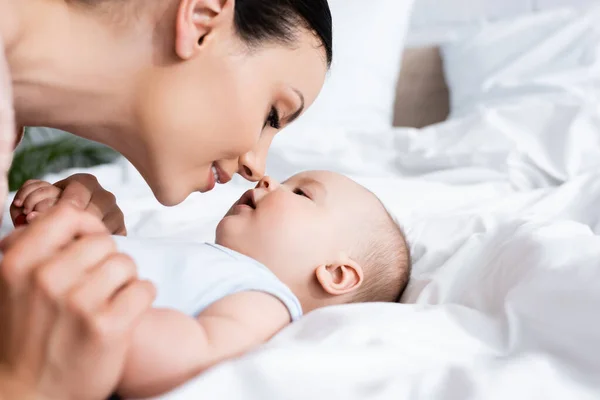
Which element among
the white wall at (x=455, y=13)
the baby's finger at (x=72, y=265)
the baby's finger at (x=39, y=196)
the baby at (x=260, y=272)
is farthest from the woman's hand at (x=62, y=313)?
the white wall at (x=455, y=13)

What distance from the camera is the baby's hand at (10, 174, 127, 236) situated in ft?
3.39

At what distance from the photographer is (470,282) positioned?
3.25 feet

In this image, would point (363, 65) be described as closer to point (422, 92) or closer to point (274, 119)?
point (422, 92)

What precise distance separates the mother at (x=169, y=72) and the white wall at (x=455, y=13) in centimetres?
177

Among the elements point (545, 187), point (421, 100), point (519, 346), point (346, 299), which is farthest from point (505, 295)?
point (421, 100)

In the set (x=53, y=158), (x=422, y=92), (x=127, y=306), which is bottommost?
(x=53, y=158)

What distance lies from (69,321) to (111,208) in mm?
589

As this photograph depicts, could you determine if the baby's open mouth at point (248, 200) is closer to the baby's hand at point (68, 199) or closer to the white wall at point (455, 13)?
the baby's hand at point (68, 199)

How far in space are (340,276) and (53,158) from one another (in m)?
1.91

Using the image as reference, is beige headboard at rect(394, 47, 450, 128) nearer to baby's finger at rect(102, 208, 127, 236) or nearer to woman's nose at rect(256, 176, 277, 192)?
woman's nose at rect(256, 176, 277, 192)

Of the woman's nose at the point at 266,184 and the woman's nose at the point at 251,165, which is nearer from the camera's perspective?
the woman's nose at the point at 251,165

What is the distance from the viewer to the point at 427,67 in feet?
8.52

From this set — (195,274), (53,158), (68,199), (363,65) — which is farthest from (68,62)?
(53,158)

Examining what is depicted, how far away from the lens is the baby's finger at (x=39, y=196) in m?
1.03
